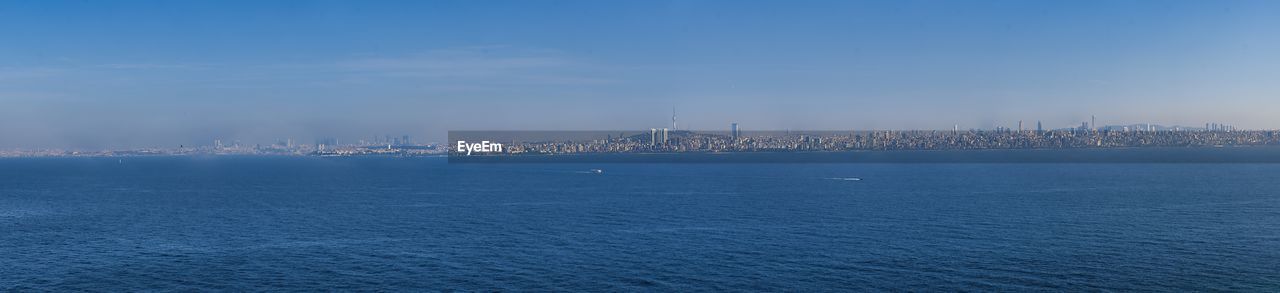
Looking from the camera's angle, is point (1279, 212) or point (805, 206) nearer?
point (1279, 212)

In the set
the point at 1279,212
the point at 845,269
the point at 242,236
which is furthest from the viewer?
the point at 1279,212

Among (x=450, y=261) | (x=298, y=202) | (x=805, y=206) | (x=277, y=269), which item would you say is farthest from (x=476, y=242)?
(x=298, y=202)

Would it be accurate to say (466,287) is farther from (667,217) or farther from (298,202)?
(298,202)

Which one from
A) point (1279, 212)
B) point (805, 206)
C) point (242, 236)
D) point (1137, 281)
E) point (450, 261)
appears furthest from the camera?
point (805, 206)

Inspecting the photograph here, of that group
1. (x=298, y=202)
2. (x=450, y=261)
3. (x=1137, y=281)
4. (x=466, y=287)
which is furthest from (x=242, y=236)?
(x=1137, y=281)

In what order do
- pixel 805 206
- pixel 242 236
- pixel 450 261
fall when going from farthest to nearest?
pixel 805 206, pixel 242 236, pixel 450 261

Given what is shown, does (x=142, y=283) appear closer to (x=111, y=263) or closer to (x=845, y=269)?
(x=111, y=263)
